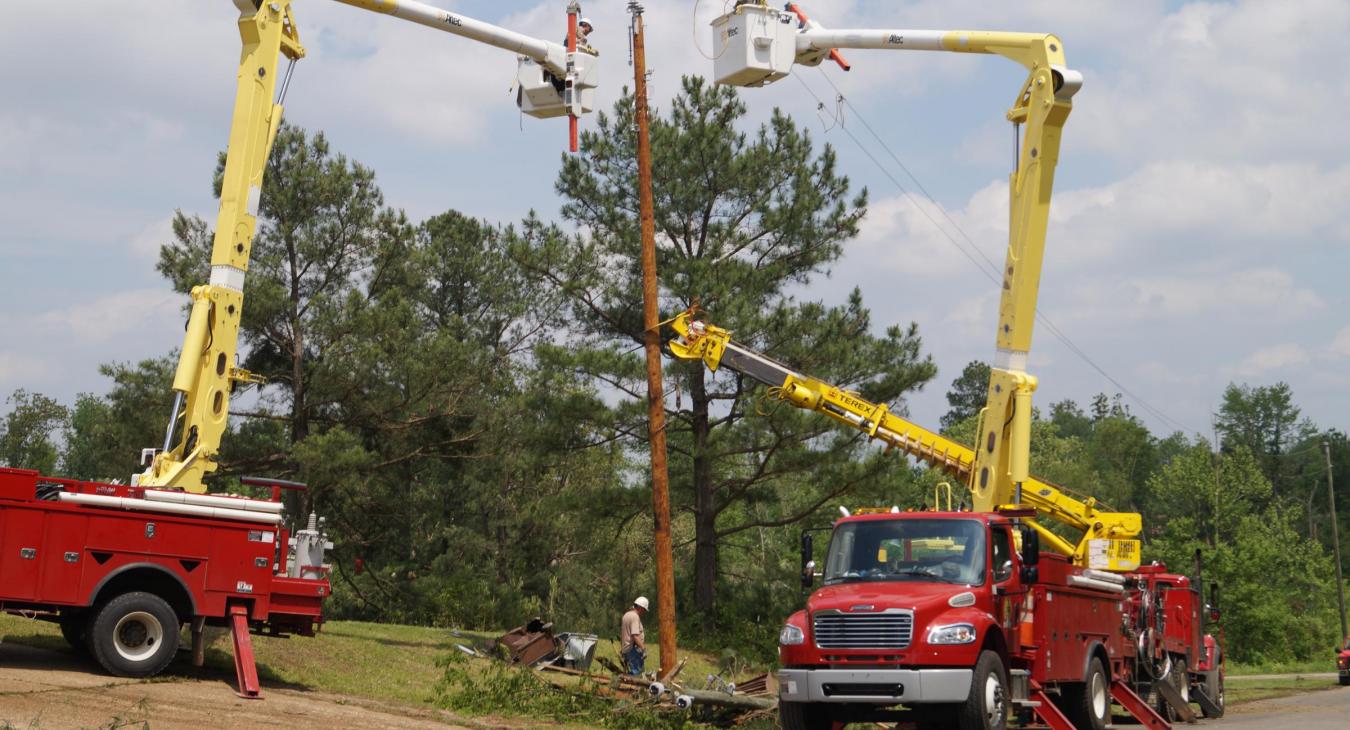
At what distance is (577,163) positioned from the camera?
1293 inches

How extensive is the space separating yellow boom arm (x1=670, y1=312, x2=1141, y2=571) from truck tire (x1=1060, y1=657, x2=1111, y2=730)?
458cm

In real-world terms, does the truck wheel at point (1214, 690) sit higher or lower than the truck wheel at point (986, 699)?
lower

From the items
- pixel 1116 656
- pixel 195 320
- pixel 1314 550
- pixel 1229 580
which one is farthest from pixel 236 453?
pixel 1314 550

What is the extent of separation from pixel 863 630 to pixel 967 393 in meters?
115

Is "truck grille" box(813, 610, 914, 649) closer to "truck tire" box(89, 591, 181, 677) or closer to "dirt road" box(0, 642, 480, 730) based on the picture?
"dirt road" box(0, 642, 480, 730)

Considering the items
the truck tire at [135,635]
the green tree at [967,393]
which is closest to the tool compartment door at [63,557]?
the truck tire at [135,635]

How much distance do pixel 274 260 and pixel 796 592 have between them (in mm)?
16021

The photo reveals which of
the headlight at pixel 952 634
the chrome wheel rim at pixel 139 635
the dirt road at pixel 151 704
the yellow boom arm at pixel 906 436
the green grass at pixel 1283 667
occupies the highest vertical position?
the yellow boom arm at pixel 906 436

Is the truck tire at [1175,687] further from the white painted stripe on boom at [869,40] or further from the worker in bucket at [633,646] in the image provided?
the white painted stripe on boom at [869,40]

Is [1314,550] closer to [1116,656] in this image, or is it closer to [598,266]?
Answer: [598,266]

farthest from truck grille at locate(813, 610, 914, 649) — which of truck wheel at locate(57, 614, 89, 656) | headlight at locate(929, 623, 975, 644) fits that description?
truck wheel at locate(57, 614, 89, 656)

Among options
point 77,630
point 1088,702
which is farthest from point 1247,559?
point 77,630

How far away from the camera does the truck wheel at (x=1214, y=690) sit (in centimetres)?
2353

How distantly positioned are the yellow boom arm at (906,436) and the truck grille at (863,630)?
925 cm
